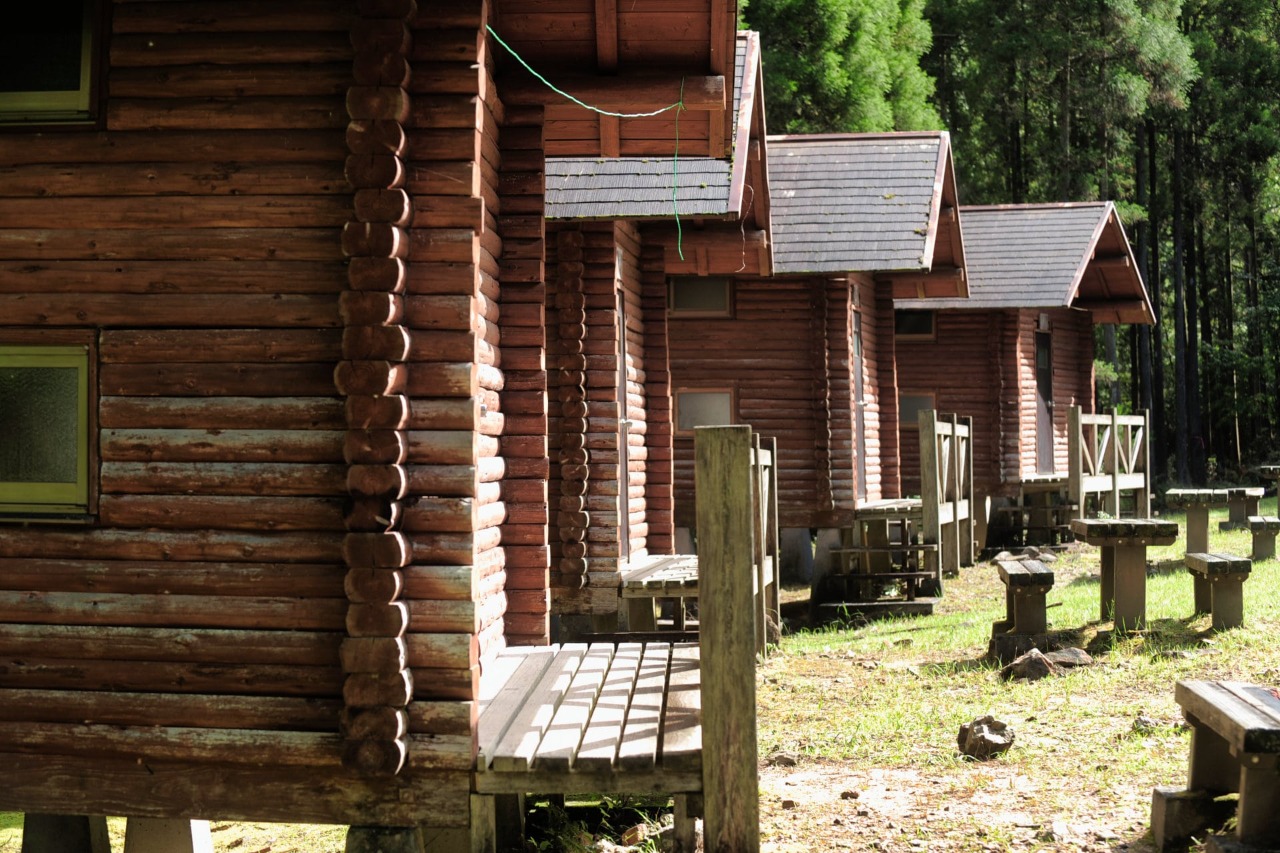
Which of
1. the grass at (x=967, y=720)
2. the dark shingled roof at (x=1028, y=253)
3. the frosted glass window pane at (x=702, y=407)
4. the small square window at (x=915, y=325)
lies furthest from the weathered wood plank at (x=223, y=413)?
the small square window at (x=915, y=325)

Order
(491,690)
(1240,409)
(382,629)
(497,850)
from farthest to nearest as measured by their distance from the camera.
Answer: (1240,409), (497,850), (491,690), (382,629)

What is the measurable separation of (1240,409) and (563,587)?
33928 millimetres

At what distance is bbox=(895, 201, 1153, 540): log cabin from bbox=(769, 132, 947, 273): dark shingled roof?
483 centimetres

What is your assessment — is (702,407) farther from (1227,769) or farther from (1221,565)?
(1227,769)

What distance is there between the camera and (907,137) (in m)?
20.9

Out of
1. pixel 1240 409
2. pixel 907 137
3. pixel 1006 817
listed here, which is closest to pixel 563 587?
pixel 1006 817

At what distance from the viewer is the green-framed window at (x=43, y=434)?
20.5 ft

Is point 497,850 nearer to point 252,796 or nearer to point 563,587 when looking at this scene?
point 252,796

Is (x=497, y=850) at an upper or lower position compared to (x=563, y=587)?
lower

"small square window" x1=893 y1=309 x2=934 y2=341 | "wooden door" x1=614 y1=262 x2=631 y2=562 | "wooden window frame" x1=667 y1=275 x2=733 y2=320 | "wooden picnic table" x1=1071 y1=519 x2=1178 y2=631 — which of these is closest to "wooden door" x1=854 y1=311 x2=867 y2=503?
"wooden window frame" x1=667 y1=275 x2=733 y2=320

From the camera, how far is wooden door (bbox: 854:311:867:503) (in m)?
19.4

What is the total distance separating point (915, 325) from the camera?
85.4ft

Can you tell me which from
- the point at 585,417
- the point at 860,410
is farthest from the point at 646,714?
the point at 860,410

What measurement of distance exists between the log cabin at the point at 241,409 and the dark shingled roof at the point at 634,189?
19.9ft
